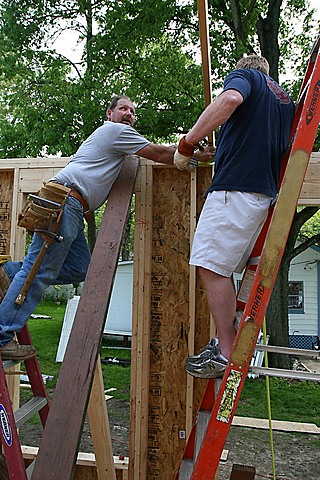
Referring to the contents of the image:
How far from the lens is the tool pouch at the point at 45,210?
270 centimetres

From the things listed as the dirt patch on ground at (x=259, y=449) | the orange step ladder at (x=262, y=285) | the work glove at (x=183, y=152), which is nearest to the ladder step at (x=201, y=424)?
the orange step ladder at (x=262, y=285)

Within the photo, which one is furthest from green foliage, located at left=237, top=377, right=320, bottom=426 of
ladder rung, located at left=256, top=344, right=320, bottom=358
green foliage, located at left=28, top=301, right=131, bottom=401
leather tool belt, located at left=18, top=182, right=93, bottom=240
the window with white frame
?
leather tool belt, located at left=18, top=182, right=93, bottom=240

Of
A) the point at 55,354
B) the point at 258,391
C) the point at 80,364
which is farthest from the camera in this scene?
the point at 55,354

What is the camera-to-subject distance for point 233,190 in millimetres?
2420

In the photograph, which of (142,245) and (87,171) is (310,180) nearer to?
(142,245)

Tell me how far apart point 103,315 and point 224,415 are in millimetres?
643

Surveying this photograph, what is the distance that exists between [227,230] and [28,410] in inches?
57.6

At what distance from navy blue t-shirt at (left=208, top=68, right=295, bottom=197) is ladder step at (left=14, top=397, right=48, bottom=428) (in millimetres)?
1505

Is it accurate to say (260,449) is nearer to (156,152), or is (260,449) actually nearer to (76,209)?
(156,152)

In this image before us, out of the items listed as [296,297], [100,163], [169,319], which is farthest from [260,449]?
[296,297]

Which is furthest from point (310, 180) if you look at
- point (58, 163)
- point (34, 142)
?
point (34, 142)

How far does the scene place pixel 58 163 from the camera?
4293 mm

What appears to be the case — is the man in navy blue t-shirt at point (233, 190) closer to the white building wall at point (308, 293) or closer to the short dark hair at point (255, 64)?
the short dark hair at point (255, 64)

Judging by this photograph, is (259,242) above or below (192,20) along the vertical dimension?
below
